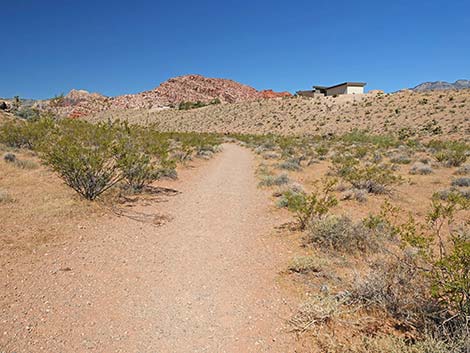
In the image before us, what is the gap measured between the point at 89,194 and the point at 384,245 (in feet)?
25.4

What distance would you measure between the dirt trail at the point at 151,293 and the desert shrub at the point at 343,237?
871mm

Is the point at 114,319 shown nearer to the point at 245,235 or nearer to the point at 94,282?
the point at 94,282

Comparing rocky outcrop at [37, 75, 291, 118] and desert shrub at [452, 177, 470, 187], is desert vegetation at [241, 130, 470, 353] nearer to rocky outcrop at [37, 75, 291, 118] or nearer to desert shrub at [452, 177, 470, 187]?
desert shrub at [452, 177, 470, 187]

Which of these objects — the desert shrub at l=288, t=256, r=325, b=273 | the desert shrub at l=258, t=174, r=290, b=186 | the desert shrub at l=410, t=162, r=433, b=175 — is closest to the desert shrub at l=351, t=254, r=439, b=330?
the desert shrub at l=288, t=256, r=325, b=273

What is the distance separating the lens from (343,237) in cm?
623

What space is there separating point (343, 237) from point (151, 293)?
13.0 feet

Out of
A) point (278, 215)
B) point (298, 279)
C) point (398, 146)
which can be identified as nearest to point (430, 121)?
point (398, 146)

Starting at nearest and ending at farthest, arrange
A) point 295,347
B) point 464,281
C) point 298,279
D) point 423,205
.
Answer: point 464,281, point 295,347, point 298,279, point 423,205

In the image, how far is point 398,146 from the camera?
25.7m

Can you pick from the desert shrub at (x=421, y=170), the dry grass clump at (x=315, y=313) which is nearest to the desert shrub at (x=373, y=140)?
the desert shrub at (x=421, y=170)

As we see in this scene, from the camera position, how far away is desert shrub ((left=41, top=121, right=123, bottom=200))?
7996mm

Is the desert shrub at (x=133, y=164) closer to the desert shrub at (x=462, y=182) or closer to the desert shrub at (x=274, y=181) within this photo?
the desert shrub at (x=274, y=181)

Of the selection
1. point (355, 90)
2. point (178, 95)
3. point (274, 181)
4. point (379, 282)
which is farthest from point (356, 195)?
point (178, 95)

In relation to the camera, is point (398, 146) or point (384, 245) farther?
point (398, 146)
